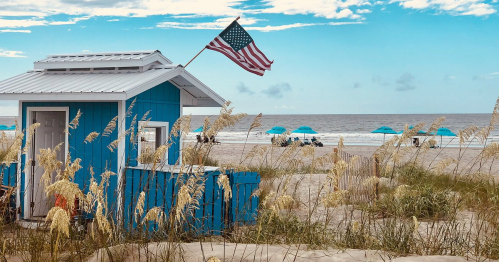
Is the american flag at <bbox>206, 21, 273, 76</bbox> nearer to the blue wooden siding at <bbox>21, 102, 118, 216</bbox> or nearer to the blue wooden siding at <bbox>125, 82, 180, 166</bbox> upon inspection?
the blue wooden siding at <bbox>125, 82, 180, 166</bbox>

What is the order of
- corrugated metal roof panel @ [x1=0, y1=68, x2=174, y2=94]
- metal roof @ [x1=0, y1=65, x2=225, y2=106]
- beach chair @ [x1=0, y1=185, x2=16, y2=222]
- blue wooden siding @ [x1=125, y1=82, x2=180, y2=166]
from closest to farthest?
beach chair @ [x1=0, y1=185, x2=16, y2=222], metal roof @ [x1=0, y1=65, x2=225, y2=106], corrugated metal roof panel @ [x1=0, y1=68, x2=174, y2=94], blue wooden siding @ [x1=125, y1=82, x2=180, y2=166]

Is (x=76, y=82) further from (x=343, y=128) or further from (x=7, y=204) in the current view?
(x=343, y=128)

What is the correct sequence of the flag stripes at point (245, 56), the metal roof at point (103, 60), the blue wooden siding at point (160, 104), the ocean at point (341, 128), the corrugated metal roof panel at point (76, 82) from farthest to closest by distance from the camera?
the ocean at point (341, 128) → the flag stripes at point (245, 56) → the metal roof at point (103, 60) → the blue wooden siding at point (160, 104) → the corrugated metal roof panel at point (76, 82)

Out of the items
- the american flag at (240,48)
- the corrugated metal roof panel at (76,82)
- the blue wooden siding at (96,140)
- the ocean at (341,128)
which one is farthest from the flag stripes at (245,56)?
the ocean at (341,128)

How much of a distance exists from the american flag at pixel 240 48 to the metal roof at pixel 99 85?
0.90 metres

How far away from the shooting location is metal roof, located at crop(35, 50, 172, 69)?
32.7 feet

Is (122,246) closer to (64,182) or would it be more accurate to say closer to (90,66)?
(64,182)

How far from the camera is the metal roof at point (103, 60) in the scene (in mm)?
9959

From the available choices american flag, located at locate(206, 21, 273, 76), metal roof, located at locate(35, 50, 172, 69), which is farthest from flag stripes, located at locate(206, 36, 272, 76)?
metal roof, located at locate(35, 50, 172, 69)

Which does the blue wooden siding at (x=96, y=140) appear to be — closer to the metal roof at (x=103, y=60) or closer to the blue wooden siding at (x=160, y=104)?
the blue wooden siding at (x=160, y=104)

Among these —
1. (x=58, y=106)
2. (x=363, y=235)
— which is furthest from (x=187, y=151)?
(x=58, y=106)

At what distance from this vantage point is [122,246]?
4.91 meters

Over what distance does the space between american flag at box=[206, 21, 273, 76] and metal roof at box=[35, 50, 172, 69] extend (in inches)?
46.2

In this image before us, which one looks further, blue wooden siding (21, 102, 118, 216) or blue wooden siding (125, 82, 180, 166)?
blue wooden siding (125, 82, 180, 166)
